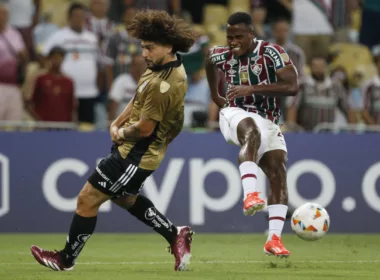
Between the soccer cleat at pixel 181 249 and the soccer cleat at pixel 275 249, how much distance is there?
0.72 m

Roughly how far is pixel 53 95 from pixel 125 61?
1659 millimetres

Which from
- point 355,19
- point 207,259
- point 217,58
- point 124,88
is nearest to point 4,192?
point 124,88

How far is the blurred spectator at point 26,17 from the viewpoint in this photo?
17.4 metres

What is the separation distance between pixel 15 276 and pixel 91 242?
4.53 m

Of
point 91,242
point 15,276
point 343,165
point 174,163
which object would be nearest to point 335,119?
point 343,165

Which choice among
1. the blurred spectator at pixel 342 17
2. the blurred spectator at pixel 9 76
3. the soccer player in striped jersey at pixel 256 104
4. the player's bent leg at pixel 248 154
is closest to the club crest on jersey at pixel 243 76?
the soccer player in striped jersey at pixel 256 104

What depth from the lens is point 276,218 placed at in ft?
32.2

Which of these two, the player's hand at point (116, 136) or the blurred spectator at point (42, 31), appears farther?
the blurred spectator at point (42, 31)

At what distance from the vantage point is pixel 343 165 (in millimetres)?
15203

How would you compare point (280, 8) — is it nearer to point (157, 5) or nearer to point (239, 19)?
point (157, 5)

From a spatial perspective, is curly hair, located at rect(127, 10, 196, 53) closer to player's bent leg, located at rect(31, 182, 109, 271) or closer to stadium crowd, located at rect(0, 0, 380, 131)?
player's bent leg, located at rect(31, 182, 109, 271)

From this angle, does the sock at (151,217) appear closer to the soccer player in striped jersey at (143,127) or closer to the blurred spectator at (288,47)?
the soccer player in striped jersey at (143,127)

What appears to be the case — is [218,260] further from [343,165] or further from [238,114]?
[343,165]

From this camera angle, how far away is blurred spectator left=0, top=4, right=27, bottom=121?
15.7 m
